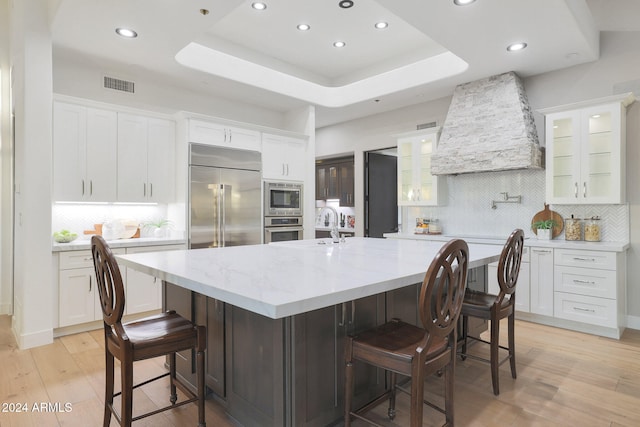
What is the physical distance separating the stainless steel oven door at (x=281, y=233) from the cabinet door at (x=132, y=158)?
1667mm

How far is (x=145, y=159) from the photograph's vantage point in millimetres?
4422

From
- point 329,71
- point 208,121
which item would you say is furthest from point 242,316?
point 329,71

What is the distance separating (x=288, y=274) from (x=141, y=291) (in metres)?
2.92

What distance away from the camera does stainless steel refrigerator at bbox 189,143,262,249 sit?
455 cm

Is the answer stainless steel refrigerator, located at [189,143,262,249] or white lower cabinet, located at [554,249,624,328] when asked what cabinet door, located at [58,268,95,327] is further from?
white lower cabinet, located at [554,249,624,328]

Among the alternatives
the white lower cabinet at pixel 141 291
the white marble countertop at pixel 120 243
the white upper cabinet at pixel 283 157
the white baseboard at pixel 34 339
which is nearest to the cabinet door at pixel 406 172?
the white upper cabinet at pixel 283 157

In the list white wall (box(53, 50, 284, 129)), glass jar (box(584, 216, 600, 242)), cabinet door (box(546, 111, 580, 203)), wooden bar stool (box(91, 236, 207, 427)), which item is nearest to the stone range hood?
cabinet door (box(546, 111, 580, 203))

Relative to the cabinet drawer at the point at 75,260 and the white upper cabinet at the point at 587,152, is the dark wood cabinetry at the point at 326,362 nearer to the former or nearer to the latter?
the cabinet drawer at the point at 75,260

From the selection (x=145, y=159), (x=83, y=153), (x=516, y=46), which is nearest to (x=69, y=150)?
(x=83, y=153)

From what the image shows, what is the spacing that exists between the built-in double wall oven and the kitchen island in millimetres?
2723

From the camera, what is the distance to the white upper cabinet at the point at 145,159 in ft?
13.9

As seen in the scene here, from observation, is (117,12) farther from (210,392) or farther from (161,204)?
(210,392)

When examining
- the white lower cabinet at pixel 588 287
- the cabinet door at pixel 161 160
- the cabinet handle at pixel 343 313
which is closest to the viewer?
the cabinet handle at pixel 343 313

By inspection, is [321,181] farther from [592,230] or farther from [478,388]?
[478,388]
